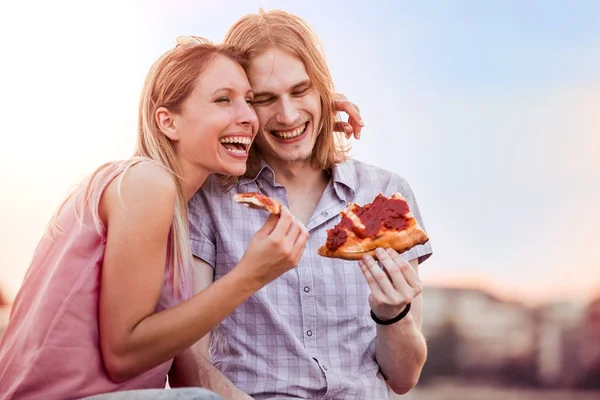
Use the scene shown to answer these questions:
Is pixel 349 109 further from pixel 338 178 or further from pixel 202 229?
pixel 202 229

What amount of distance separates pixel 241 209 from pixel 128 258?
98 centimetres

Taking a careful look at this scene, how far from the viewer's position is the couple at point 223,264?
3176mm

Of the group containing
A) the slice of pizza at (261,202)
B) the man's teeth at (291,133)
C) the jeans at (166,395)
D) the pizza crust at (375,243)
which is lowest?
the jeans at (166,395)

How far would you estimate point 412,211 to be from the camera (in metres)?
→ 4.23

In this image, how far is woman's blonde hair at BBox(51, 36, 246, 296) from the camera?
3.50 metres

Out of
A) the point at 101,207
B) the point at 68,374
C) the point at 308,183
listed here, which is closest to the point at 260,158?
the point at 308,183

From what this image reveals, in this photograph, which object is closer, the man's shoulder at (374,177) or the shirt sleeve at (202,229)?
the shirt sleeve at (202,229)

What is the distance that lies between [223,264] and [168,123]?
0.71 meters

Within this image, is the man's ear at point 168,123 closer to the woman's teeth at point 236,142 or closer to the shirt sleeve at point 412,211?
the woman's teeth at point 236,142

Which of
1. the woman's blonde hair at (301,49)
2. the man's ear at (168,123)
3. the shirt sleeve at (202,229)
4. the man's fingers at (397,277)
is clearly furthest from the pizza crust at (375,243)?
the man's ear at (168,123)

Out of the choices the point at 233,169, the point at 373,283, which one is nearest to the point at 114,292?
the point at 233,169

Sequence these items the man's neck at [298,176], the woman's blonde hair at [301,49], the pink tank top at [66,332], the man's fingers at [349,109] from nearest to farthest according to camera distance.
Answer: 1. the pink tank top at [66,332]
2. the woman's blonde hair at [301,49]
3. the man's neck at [298,176]
4. the man's fingers at [349,109]

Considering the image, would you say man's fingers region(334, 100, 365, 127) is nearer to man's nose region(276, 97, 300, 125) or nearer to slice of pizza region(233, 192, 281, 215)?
man's nose region(276, 97, 300, 125)

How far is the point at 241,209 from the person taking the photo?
13.3ft
